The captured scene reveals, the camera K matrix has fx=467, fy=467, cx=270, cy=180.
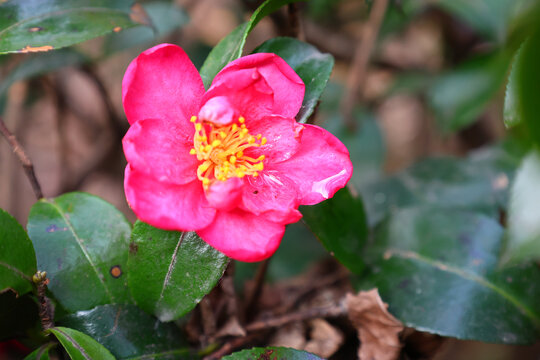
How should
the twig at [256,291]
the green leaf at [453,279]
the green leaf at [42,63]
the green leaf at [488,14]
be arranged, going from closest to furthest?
the green leaf at [453,279] → the twig at [256,291] → the green leaf at [42,63] → the green leaf at [488,14]

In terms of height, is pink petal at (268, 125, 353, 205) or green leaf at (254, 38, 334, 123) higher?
green leaf at (254, 38, 334, 123)

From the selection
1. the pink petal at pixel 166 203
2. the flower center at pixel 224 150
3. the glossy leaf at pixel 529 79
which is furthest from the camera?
the flower center at pixel 224 150

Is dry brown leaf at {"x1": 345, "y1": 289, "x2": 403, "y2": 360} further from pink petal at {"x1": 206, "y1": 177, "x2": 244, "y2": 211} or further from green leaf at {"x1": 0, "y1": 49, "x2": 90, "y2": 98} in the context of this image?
green leaf at {"x1": 0, "y1": 49, "x2": 90, "y2": 98}

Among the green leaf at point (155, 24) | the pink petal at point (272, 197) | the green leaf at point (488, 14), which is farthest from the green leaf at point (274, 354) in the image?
the green leaf at point (488, 14)

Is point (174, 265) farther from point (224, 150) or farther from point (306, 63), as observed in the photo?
point (306, 63)

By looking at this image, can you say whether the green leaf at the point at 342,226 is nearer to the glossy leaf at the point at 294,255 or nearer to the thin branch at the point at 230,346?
the thin branch at the point at 230,346

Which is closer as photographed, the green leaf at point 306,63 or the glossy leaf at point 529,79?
the glossy leaf at point 529,79

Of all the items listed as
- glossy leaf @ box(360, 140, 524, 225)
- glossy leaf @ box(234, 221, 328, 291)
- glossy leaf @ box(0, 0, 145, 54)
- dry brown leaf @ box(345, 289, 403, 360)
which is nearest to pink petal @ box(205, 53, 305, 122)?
glossy leaf @ box(0, 0, 145, 54)
